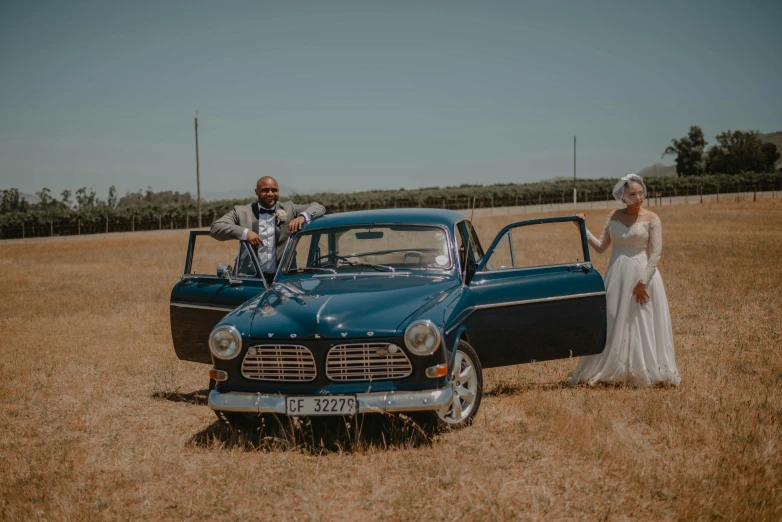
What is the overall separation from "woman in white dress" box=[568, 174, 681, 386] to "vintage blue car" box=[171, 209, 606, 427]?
0.55 meters

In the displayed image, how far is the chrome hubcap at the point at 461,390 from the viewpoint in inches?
216

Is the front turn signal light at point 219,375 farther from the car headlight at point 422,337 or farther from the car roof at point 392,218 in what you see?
the car roof at point 392,218

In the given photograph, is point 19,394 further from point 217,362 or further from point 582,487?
point 582,487

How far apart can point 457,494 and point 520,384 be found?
2977mm

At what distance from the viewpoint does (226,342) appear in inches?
210

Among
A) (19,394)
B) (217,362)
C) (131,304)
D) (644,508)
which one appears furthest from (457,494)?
(131,304)

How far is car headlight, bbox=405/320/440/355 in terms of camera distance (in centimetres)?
502

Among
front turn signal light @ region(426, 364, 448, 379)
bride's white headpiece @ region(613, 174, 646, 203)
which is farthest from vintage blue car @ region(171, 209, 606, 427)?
bride's white headpiece @ region(613, 174, 646, 203)

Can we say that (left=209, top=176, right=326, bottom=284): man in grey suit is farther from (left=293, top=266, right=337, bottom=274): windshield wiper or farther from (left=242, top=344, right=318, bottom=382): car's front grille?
(left=242, top=344, right=318, bottom=382): car's front grille

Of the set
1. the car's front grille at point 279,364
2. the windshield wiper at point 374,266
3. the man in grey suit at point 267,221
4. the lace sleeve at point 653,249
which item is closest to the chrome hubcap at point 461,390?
the car's front grille at point 279,364

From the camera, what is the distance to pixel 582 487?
4441 mm

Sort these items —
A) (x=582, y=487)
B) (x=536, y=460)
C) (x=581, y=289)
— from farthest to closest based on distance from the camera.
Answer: (x=581, y=289) < (x=536, y=460) < (x=582, y=487)

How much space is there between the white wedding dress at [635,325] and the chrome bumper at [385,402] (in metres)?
2.38

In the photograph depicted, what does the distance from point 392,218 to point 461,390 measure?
6.30 ft
